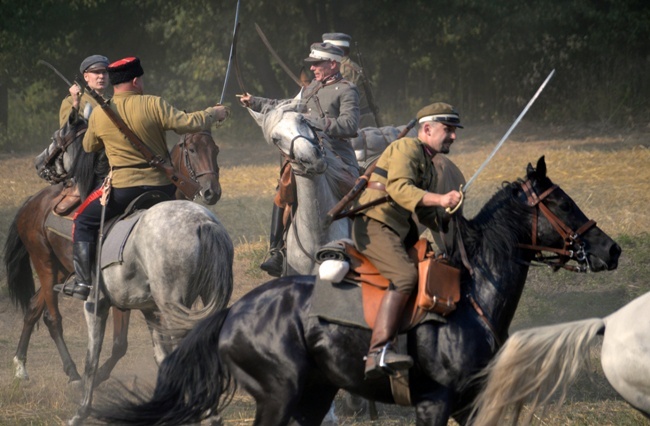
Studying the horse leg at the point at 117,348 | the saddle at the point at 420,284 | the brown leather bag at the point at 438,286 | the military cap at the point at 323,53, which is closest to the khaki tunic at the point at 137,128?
the military cap at the point at 323,53

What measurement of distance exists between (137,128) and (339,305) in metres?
3.22

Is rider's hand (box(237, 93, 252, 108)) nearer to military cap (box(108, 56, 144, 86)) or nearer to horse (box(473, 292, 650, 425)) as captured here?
military cap (box(108, 56, 144, 86))

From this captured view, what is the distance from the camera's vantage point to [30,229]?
35.2 ft

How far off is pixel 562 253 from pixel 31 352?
7.48 m

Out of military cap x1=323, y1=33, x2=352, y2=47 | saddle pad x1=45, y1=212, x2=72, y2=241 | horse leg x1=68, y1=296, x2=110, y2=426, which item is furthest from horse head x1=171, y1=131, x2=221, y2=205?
military cap x1=323, y1=33, x2=352, y2=47

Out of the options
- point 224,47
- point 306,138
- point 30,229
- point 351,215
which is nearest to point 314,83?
point 306,138

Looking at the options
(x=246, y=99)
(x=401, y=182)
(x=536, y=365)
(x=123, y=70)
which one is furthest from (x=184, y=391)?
(x=246, y=99)

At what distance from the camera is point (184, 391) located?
242 inches

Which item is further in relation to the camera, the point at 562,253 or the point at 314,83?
the point at 314,83

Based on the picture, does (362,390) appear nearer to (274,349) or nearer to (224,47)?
(274,349)

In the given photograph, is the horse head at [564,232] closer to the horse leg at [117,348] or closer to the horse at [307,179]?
the horse at [307,179]

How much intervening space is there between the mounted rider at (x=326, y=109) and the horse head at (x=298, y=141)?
0.71m

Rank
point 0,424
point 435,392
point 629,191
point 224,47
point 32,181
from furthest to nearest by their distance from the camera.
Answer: point 224,47
point 32,181
point 629,191
point 0,424
point 435,392

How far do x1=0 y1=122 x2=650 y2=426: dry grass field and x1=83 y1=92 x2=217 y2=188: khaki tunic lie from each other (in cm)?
168
